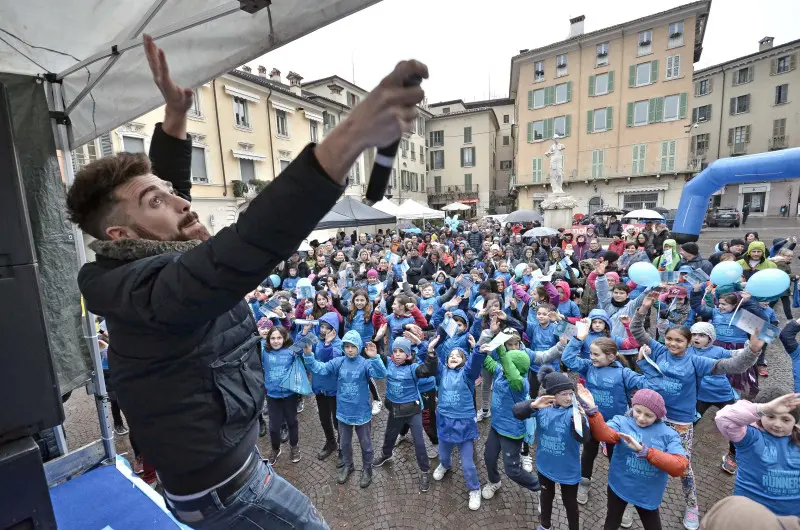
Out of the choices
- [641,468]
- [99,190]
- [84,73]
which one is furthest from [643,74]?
[99,190]

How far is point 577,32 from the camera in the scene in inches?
1230

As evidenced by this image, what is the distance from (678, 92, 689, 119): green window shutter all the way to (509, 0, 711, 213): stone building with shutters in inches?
2.3

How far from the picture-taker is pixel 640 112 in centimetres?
2877

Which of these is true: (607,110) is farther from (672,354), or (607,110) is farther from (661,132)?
(672,354)

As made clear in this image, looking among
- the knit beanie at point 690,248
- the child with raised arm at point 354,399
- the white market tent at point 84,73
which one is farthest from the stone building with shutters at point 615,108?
the white market tent at point 84,73

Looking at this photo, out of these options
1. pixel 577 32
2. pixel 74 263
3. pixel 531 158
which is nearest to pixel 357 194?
pixel 531 158

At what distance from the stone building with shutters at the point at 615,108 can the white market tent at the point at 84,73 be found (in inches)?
1301

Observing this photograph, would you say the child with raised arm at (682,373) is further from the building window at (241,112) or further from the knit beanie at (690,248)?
the building window at (241,112)

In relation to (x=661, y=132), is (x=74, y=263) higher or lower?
lower

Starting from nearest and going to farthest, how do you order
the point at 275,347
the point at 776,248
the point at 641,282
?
the point at 275,347, the point at 641,282, the point at 776,248

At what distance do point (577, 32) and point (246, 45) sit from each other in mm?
37515

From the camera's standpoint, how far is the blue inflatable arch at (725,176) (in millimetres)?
9836

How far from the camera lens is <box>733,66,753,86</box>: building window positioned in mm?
33500

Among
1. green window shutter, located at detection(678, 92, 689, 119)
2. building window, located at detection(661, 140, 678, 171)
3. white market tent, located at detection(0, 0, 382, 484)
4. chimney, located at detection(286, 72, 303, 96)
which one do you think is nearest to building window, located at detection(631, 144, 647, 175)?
building window, located at detection(661, 140, 678, 171)
